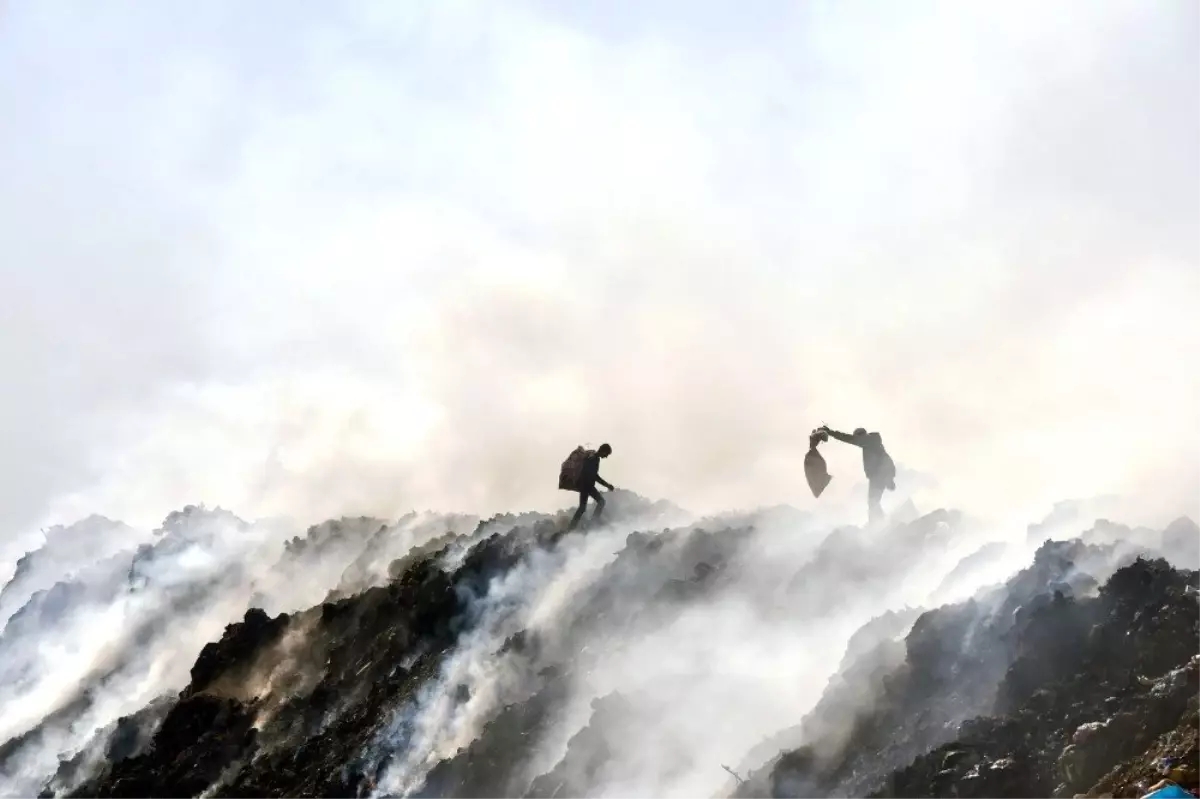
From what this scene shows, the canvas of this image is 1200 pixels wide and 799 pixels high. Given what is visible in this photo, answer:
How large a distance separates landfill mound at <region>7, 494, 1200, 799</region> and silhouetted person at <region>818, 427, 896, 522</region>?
2.80 ft

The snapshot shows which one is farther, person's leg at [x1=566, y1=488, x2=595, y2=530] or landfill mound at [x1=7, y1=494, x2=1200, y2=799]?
person's leg at [x1=566, y1=488, x2=595, y2=530]

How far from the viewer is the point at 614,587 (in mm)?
24312

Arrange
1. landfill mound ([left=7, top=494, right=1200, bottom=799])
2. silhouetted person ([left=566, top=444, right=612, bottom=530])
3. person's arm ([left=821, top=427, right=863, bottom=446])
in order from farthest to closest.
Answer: silhouetted person ([left=566, top=444, right=612, bottom=530])
person's arm ([left=821, top=427, right=863, bottom=446])
landfill mound ([left=7, top=494, right=1200, bottom=799])

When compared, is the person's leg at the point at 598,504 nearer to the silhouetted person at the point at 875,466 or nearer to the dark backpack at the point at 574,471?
the dark backpack at the point at 574,471

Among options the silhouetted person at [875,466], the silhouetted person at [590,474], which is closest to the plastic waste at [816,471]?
the silhouetted person at [875,466]

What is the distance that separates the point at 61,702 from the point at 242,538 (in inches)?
502

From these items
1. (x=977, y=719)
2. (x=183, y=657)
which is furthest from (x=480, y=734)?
(x=183, y=657)

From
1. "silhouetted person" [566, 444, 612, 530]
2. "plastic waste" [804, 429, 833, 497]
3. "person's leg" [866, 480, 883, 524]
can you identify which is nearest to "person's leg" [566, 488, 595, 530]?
"silhouetted person" [566, 444, 612, 530]

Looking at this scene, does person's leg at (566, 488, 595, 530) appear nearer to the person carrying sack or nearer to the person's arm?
the person carrying sack

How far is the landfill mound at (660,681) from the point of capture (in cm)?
1159

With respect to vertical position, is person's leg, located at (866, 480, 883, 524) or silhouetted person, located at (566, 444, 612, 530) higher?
silhouetted person, located at (566, 444, 612, 530)

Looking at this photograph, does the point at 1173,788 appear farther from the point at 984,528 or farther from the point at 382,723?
the point at 382,723

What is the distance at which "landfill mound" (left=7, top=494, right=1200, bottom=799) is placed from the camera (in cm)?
1159

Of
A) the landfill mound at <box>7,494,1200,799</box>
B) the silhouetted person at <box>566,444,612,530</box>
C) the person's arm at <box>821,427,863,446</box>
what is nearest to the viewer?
the landfill mound at <box>7,494,1200,799</box>
